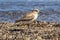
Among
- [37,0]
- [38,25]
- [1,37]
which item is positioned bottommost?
[37,0]

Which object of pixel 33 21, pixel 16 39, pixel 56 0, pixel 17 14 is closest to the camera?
pixel 16 39

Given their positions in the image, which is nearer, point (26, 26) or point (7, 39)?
point (7, 39)

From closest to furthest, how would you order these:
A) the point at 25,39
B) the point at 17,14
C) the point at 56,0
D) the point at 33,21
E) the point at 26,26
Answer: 1. the point at 25,39
2. the point at 26,26
3. the point at 33,21
4. the point at 17,14
5. the point at 56,0

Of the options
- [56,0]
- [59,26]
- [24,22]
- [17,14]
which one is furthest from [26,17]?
[56,0]

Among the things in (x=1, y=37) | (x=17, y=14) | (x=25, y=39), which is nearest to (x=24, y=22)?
(x=1, y=37)

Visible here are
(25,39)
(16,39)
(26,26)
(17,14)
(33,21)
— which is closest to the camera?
(25,39)

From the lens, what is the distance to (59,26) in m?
10.0

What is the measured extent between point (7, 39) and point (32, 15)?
3.74 metres

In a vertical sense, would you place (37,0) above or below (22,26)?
below

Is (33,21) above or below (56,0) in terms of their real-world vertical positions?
above

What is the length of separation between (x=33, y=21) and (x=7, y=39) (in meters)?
3.69

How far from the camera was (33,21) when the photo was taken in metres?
10.5

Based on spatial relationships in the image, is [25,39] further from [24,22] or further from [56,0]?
[56,0]

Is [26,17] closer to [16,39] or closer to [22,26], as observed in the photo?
[22,26]
